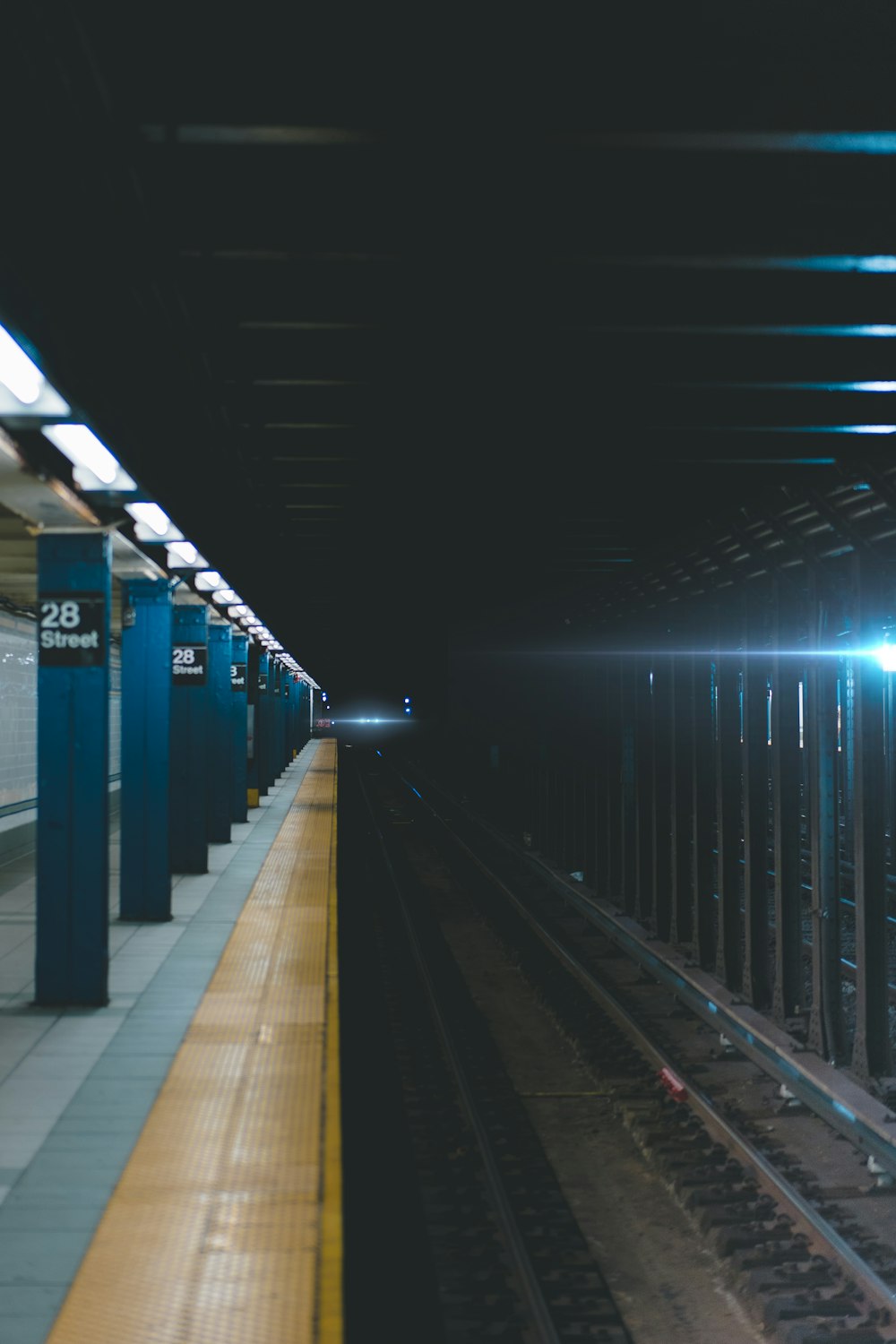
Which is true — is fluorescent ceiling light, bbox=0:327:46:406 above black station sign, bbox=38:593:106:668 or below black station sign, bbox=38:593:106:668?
above

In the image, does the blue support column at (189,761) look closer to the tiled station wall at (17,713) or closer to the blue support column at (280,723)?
the tiled station wall at (17,713)

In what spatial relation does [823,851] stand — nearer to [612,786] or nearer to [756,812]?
[756,812]

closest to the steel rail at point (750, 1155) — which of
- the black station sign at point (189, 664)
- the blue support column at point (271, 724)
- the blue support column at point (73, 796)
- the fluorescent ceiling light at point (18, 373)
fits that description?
the blue support column at point (73, 796)

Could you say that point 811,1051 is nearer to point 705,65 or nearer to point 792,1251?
point 792,1251

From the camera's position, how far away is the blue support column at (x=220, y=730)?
14.9m

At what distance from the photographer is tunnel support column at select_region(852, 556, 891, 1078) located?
22.7 feet

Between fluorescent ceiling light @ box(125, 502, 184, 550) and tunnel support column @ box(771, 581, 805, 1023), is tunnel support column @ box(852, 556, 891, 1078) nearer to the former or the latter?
tunnel support column @ box(771, 581, 805, 1023)

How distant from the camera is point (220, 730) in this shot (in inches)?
591

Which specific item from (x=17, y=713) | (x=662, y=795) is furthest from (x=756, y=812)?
(x=17, y=713)

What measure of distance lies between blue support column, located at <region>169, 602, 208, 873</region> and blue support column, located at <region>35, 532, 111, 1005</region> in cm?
474

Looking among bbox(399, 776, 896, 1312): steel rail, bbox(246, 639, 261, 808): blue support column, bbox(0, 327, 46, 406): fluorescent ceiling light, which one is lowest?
bbox(399, 776, 896, 1312): steel rail

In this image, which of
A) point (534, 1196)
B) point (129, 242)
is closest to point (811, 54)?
point (129, 242)

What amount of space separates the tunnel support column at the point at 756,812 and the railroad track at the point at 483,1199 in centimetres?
221

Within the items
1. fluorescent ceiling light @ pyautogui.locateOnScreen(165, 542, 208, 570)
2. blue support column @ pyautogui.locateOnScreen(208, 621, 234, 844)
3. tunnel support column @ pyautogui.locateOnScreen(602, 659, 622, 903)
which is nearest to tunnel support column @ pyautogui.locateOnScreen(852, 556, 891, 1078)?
fluorescent ceiling light @ pyautogui.locateOnScreen(165, 542, 208, 570)
